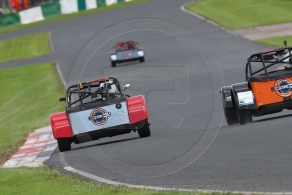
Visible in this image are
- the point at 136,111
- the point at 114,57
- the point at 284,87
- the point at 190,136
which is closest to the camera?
the point at 190,136

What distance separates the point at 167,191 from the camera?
23.6 feet

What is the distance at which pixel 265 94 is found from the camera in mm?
11820

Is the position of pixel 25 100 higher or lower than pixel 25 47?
higher

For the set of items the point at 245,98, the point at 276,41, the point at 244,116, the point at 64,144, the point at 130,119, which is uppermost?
the point at 245,98

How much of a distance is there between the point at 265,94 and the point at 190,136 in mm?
1544

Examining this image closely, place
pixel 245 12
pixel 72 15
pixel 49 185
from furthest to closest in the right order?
pixel 72 15, pixel 245 12, pixel 49 185

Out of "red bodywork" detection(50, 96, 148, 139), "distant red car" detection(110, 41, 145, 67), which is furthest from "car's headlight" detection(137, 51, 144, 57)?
"red bodywork" detection(50, 96, 148, 139)

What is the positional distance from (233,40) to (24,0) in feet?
128

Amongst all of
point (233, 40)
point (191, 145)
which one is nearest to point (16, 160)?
point (191, 145)

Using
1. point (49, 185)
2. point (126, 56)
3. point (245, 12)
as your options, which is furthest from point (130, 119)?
point (245, 12)

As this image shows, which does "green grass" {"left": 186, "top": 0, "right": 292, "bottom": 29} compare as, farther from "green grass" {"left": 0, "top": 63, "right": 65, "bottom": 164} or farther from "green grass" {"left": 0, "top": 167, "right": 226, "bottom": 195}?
"green grass" {"left": 0, "top": 167, "right": 226, "bottom": 195}

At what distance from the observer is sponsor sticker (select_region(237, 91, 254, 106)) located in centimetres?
1188

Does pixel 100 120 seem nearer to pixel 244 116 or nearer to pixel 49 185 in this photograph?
pixel 244 116

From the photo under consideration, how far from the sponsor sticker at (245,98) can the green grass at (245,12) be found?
1023 inches
